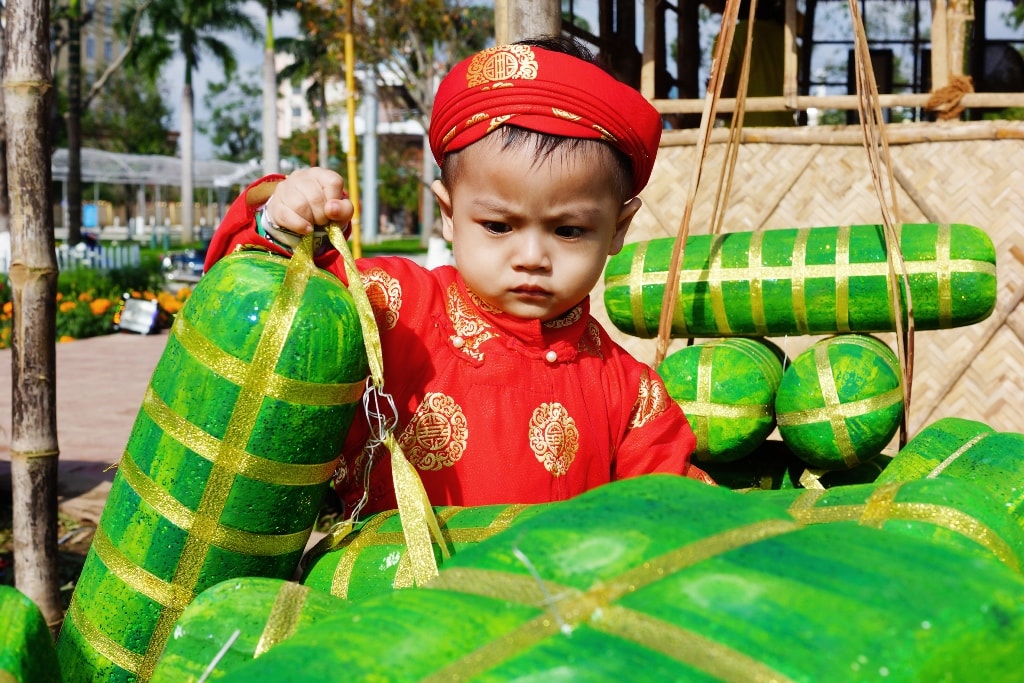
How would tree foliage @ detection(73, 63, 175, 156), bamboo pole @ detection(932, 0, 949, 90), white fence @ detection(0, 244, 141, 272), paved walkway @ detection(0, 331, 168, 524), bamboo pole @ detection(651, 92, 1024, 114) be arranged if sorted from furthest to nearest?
1. tree foliage @ detection(73, 63, 175, 156)
2. white fence @ detection(0, 244, 141, 272)
3. paved walkway @ detection(0, 331, 168, 524)
4. bamboo pole @ detection(932, 0, 949, 90)
5. bamboo pole @ detection(651, 92, 1024, 114)

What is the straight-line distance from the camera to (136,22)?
866 inches

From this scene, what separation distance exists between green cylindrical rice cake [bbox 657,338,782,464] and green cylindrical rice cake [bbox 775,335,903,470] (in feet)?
0.20

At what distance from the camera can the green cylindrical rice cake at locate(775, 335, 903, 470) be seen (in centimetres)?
235

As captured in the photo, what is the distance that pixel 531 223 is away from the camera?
5.28ft

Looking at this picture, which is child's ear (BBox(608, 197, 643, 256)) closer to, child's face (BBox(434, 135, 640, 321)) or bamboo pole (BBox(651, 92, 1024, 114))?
child's face (BBox(434, 135, 640, 321))

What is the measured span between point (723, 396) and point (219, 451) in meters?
1.45

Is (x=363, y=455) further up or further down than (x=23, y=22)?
further down

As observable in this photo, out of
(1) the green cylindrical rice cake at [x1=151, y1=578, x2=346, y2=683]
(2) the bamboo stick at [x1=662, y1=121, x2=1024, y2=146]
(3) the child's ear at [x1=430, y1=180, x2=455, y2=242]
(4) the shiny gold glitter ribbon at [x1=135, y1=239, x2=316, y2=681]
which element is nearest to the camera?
(1) the green cylindrical rice cake at [x1=151, y1=578, x2=346, y2=683]

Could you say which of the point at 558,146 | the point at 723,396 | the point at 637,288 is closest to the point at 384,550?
the point at 558,146

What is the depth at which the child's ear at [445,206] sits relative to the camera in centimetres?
180

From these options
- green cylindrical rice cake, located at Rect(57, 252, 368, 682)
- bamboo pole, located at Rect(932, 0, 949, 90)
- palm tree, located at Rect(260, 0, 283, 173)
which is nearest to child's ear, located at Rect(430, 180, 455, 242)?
green cylindrical rice cake, located at Rect(57, 252, 368, 682)

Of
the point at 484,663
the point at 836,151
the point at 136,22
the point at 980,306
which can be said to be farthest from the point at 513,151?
the point at 136,22

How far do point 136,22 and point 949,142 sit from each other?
2137cm

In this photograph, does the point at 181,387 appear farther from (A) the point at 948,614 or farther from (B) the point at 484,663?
(A) the point at 948,614
